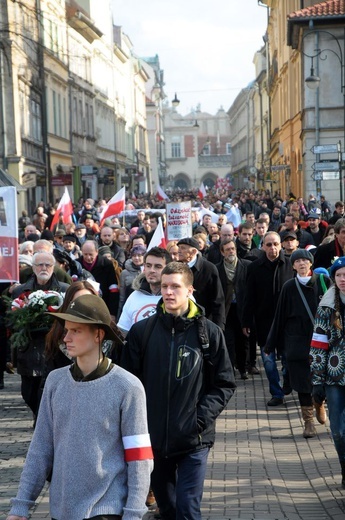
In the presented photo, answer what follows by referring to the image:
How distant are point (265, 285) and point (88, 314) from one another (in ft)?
25.2

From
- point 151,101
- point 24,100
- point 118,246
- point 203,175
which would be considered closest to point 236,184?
point 151,101

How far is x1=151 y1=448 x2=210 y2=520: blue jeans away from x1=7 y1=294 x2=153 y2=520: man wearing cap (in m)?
1.33

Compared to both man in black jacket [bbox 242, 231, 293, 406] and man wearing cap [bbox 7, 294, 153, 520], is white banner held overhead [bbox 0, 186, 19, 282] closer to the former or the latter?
man in black jacket [bbox 242, 231, 293, 406]

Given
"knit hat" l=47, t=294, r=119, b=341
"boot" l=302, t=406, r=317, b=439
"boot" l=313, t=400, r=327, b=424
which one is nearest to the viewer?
"knit hat" l=47, t=294, r=119, b=341

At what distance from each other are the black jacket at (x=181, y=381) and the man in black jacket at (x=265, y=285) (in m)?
5.97

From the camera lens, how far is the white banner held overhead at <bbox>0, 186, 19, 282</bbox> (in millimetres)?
11172

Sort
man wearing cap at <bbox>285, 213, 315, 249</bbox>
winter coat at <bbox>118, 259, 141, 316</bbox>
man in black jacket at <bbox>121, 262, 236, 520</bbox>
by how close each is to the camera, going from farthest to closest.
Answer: man wearing cap at <bbox>285, 213, 315, 249</bbox> → winter coat at <bbox>118, 259, 141, 316</bbox> → man in black jacket at <bbox>121, 262, 236, 520</bbox>

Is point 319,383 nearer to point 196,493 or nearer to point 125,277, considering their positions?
point 196,493

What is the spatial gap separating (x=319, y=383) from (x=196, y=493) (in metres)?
2.17

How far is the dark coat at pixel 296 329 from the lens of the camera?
32.3ft

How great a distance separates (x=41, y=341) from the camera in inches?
368

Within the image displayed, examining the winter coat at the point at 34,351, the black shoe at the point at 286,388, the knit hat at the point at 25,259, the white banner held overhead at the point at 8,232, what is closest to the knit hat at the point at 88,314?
the winter coat at the point at 34,351

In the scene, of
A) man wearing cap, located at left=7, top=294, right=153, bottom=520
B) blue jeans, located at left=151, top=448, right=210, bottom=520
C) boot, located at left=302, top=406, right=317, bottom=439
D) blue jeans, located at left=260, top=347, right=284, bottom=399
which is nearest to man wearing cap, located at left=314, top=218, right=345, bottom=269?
blue jeans, located at left=260, top=347, right=284, bottom=399

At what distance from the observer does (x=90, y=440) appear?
13.8ft
